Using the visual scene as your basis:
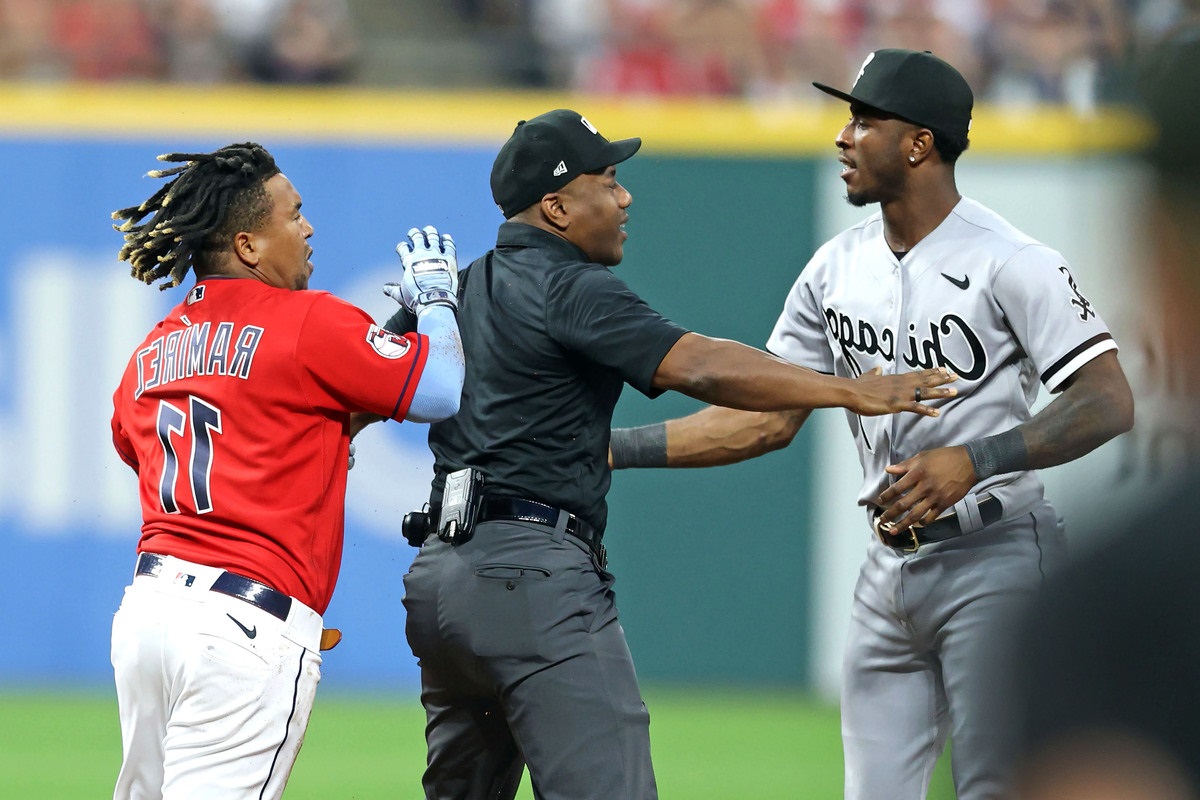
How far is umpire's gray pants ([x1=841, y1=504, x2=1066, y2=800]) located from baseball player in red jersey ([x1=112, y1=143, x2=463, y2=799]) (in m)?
1.31

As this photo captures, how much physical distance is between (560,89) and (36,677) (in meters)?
4.59

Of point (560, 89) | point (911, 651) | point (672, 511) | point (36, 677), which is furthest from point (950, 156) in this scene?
point (36, 677)

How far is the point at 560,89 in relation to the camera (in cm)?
948

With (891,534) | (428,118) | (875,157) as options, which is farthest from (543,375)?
(428,118)

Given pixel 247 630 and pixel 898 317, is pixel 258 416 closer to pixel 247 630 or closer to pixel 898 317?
pixel 247 630

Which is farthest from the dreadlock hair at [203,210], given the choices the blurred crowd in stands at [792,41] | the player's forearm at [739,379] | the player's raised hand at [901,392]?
the blurred crowd in stands at [792,41]

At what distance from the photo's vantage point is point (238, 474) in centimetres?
343

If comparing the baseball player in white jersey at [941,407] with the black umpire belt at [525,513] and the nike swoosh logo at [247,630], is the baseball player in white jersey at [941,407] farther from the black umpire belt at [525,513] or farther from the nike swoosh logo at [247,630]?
the nike swoosh logo at [247,630]

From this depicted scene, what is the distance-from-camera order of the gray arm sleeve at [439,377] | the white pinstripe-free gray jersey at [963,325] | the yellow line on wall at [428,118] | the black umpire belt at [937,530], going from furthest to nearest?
the yellow line on wall at [428,118] → the black umpire belt at [937,530] → the white pinstripe-free gray jersey at [963,325] → the gray arm sleeve at [439,377]

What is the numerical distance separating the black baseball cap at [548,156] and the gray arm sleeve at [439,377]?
0.43 meters

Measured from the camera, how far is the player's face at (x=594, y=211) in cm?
388

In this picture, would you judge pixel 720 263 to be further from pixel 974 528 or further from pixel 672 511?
pixel 974 528

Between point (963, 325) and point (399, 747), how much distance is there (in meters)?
4.37

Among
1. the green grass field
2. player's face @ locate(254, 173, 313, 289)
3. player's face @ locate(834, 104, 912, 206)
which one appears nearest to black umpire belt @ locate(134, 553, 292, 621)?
player's face @ locate(254, 173, 313, 289)
